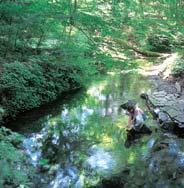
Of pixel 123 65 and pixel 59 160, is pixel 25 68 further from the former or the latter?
pixel 59 160

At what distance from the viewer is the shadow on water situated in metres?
8.52

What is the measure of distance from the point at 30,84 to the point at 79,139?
2.84 metres

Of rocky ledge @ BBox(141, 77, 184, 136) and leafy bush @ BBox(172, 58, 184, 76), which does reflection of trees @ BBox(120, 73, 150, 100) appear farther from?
leafy bush @ BBox(172, 58, 184, 76)

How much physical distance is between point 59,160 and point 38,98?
3786mm

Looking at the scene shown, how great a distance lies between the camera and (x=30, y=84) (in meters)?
12.2

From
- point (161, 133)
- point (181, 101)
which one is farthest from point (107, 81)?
point (161, 133)

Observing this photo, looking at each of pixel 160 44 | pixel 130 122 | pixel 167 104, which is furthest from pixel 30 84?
pixel 160 44

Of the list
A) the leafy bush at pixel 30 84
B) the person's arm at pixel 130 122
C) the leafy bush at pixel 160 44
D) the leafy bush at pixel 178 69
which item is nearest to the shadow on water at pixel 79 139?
the person's arm at pixel 130 122

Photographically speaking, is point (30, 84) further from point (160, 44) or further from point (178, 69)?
point (160, 44)

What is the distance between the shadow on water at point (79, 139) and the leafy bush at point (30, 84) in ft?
1.20

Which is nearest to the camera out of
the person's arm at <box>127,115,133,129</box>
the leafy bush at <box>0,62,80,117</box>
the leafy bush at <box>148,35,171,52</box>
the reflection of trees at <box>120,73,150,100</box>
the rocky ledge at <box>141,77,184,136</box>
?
the person's arm at <box>127,115,133,129</box>

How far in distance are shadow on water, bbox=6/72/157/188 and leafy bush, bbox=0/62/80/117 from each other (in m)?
0.37

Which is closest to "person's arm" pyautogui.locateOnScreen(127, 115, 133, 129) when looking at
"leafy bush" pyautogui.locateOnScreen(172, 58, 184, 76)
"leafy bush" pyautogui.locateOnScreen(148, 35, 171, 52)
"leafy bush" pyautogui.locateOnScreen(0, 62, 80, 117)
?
"leafy bush" pyautogui.locateOnScreen(0, 62, 80, 117)

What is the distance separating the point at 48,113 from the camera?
12461 millimetres
